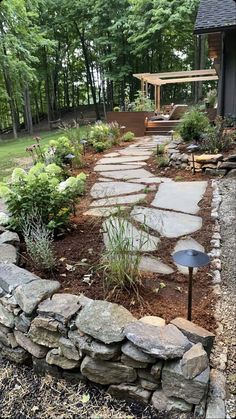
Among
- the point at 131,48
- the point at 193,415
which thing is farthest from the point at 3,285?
the point at 131,48

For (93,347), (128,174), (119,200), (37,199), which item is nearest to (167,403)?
(93,347)

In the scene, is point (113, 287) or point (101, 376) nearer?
point (101, 376)

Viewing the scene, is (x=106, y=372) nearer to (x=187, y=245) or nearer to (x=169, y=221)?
(x=187, y=245)

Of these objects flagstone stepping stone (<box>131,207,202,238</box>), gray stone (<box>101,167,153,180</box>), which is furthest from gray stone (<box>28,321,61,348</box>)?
gray stone (<box>101,167,153,180</box>)

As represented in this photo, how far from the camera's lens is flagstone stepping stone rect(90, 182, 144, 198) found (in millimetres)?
3838

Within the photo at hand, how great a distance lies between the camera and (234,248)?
2527 mm

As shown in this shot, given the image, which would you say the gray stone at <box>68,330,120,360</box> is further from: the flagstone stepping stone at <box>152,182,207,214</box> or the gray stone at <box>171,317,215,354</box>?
the flagstone stepping stone at <box>152,182,207,214</box>

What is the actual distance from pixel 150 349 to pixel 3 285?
95 cm

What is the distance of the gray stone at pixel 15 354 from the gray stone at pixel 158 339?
2.17 ft

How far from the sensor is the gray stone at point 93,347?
143cm

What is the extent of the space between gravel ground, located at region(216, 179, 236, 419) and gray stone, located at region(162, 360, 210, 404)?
14 centimetres

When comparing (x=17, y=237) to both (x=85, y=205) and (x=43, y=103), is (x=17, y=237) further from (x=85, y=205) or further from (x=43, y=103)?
(x=43, y=103)

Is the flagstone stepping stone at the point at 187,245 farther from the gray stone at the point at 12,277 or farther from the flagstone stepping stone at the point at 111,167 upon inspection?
the flagstone stepping stone at the point at 111,167

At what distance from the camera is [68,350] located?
1.56 m
